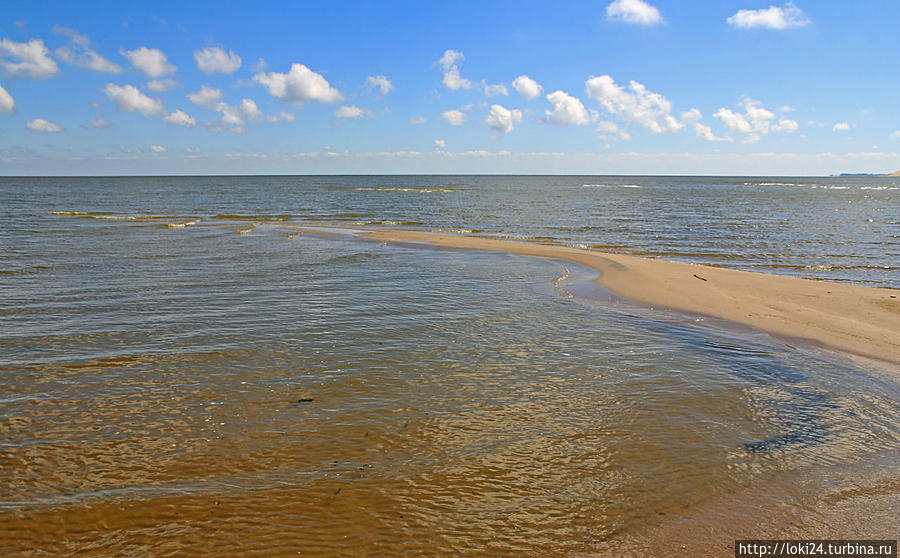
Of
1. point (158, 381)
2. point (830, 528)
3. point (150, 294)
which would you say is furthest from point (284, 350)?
point (830, 528)

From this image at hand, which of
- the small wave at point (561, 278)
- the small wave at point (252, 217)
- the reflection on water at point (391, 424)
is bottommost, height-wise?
the reflection on water at point (391, 424)

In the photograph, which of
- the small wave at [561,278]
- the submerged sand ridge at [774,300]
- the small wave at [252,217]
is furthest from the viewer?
the small wave at [252,217]

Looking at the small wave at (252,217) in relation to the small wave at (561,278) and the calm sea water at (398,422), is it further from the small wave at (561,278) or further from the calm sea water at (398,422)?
the small wave at (561,278)

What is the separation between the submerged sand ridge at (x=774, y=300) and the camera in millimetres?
9383

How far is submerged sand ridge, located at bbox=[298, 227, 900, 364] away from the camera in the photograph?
9.38m

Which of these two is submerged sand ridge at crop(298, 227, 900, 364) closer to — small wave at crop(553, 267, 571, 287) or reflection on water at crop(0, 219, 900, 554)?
small wave at crop(553, 267, 571, 287)

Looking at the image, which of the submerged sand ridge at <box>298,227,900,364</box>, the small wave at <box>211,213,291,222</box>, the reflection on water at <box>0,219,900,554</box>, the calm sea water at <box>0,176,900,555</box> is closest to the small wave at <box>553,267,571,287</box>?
the submerged sand ridge at <box>298,227,900,364</box>

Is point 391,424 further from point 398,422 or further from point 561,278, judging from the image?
point 561,278

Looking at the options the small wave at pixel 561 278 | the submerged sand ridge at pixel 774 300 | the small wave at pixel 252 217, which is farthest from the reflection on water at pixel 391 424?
the small wave at pixel 252 217

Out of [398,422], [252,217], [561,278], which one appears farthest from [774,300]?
[252,217]

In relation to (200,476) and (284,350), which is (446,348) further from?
(200,476)

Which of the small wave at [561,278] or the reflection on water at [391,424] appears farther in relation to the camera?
the small wave at [561,278]

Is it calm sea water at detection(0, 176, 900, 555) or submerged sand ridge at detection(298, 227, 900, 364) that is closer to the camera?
calm sea water at detection(0, 176, 900, 555)

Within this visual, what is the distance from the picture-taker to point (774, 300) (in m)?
12.2
